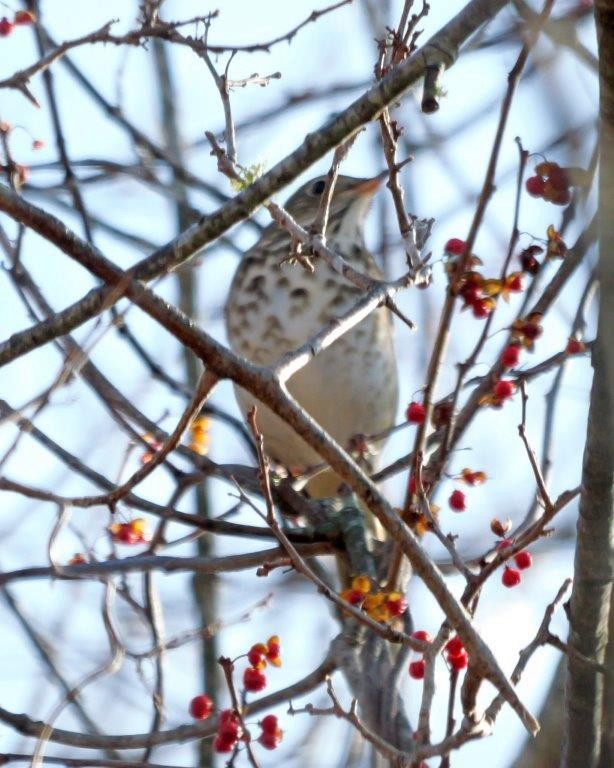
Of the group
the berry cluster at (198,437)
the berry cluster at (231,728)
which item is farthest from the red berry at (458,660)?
the berry cluster at (198,437)

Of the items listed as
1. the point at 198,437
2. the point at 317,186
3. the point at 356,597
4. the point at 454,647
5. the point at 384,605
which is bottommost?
the point at 454,647

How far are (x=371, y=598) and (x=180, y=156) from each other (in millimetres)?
3449

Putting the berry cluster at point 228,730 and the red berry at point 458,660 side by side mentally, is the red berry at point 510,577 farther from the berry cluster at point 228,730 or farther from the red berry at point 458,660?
the berry cluster at point 228,730

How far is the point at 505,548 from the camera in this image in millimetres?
2793

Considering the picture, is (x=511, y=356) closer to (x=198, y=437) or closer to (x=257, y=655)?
(x=257, y=655)

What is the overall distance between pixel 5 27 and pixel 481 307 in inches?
89.5

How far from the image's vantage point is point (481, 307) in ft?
10.2

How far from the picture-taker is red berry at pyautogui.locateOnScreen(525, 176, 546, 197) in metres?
3.37

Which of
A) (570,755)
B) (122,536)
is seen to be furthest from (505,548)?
(122,536)

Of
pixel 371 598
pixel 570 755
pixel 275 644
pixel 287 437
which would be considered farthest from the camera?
pixel 287 437

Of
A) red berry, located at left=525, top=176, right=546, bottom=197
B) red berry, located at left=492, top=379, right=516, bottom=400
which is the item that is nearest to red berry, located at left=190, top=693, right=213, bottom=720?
red berry, located at left=492, top=379, right=516, bottom=400

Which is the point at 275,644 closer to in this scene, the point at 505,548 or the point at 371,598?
the point at 371,598

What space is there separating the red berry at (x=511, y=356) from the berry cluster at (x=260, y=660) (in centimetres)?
95

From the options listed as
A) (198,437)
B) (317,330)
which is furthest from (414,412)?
(317,330)
